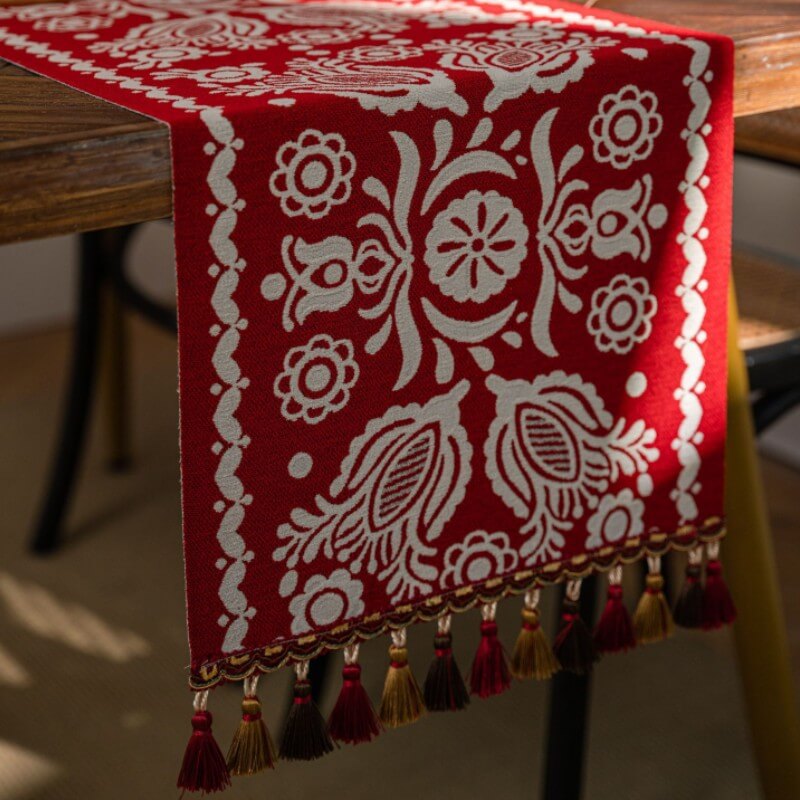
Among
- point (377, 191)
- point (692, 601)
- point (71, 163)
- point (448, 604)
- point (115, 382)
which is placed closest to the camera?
point (71, 163)

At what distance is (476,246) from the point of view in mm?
763

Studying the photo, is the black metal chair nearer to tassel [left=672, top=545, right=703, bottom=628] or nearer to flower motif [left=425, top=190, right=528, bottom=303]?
tassel [left=672, top=545, right=703, bottom=628]

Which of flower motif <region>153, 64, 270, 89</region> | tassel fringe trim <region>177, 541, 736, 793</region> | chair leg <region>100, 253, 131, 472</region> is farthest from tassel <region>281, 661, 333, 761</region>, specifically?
chair leg <region>100, 253, 131, 472</region>

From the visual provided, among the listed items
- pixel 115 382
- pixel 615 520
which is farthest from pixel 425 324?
pixel 115 382

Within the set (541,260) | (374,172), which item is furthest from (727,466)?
(374,172)

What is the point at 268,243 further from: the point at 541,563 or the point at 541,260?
the point at 541,563

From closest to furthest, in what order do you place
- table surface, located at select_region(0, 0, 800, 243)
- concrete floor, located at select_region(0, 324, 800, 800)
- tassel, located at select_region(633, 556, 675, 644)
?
table surface, located at select_region(0, 0, 800, 243) → tassel, located at select_region(633, 556, 675, 644) → concrete floor, located at select_region(0, 324, 800, 800)

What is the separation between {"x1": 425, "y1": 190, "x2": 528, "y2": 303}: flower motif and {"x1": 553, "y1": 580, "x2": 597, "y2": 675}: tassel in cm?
26

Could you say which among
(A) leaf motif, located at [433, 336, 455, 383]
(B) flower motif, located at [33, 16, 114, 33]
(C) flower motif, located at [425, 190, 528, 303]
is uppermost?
(B) flower motif, located at [33, 16, 114, 33]

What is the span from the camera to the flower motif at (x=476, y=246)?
2.45 ft

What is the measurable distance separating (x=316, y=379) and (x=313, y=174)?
0.12 meters

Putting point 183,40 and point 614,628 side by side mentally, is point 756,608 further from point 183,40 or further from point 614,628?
point 183,40

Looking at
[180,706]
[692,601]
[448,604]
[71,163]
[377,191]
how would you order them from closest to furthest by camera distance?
[71,163] → [377,191] → [448,604] → [692,601] → [180,706]

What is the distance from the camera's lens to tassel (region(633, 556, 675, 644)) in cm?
90
